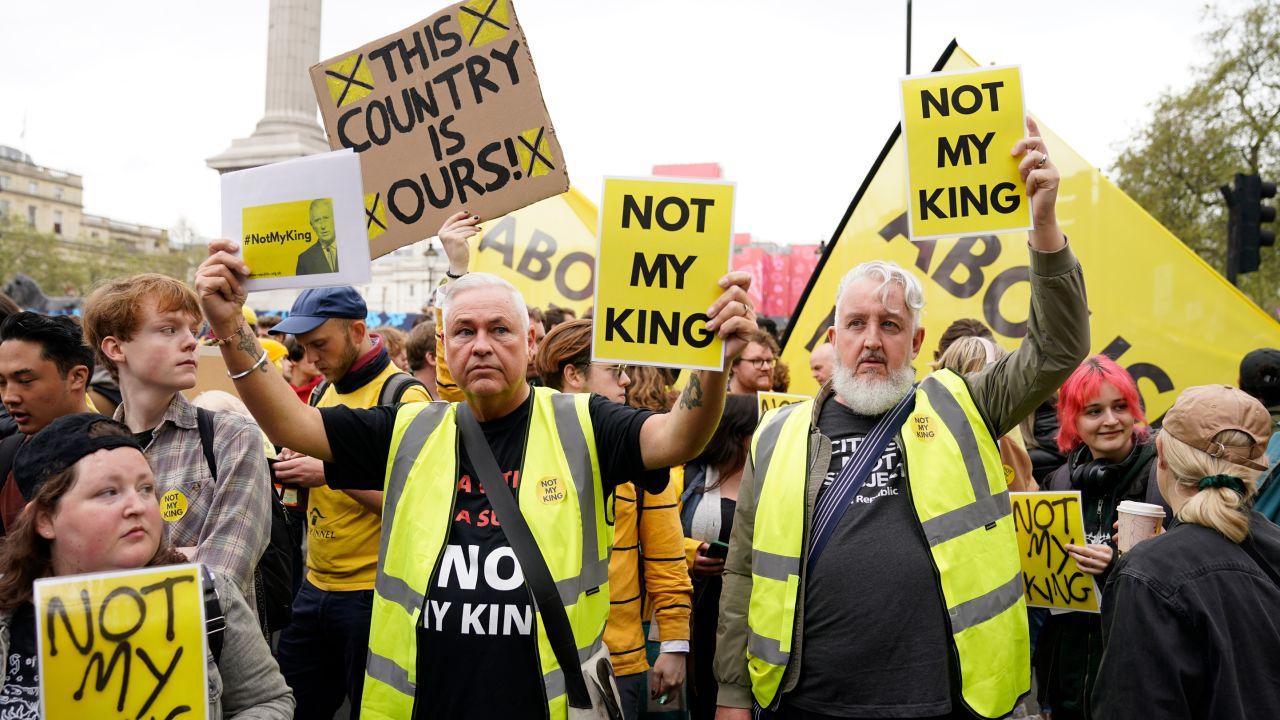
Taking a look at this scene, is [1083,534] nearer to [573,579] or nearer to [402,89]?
[573,579]

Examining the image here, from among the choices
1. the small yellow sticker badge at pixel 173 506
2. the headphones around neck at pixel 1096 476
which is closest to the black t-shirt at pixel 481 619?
the small yellow sticker badge at pixel 173 506

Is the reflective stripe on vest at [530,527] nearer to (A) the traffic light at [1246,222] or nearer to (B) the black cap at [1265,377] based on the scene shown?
(B) the black cap at [1265,377]

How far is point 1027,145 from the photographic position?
297 cm

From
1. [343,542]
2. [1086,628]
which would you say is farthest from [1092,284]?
[343,542]

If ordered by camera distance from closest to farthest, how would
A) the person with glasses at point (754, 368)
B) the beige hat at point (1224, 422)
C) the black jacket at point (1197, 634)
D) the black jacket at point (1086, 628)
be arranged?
1. the black jacket at point (1197, 634)
2. the beige hat at point (1224, 422)
3. the black jacket at point (1086, 628)
4. the person with glasses at point (754, 368)

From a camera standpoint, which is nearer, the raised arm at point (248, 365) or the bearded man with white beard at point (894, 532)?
the raised arm at point (248, 365)

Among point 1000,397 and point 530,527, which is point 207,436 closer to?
point 530,527

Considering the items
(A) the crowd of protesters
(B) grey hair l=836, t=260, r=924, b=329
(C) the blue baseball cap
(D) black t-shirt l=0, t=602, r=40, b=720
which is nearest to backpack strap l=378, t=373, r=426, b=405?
(C) the blue baseball cap

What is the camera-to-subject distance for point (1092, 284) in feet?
22.1

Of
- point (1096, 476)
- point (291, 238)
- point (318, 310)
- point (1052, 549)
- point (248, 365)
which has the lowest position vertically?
point (1052, 549)

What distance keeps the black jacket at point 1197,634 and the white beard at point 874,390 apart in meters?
0.85

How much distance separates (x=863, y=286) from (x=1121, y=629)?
122 centimetres

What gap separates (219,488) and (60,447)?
0.60 m

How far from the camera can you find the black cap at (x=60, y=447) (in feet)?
7.15
